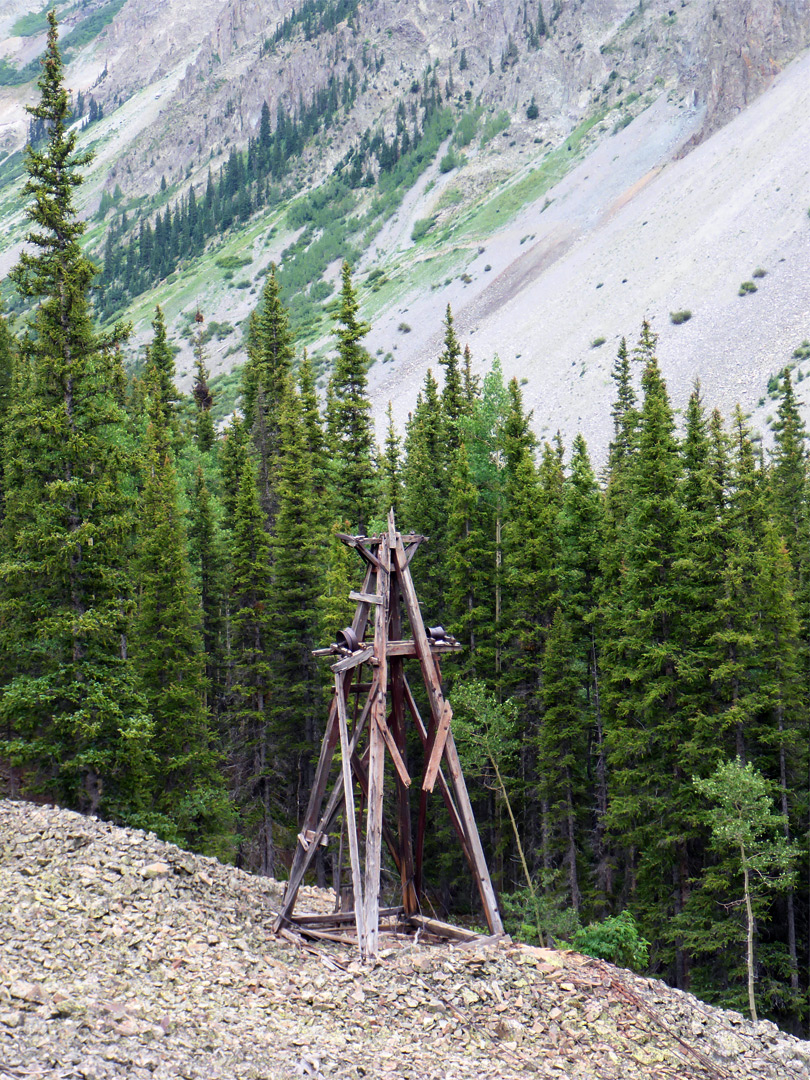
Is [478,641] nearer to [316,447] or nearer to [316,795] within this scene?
[316,447]

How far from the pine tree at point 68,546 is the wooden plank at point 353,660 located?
7830 mm

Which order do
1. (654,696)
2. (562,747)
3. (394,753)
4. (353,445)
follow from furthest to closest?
(353,445)
(562,747)
(654,696)
(394,753)

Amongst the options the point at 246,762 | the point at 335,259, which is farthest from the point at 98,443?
the point at 335,259

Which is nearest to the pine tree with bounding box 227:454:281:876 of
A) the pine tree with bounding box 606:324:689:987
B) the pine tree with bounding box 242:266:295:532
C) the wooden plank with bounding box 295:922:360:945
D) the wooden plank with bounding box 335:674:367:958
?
the pine tree with bounding box 606:324:689:987

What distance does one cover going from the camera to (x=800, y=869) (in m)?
26.3

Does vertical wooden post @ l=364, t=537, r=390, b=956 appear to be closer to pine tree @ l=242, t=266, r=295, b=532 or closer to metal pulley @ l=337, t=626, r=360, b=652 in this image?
metal pulley @ l=337, t=626, r=360, b=652

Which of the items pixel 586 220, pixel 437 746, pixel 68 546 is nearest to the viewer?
pixel 437 746

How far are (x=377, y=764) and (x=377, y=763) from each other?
0.02 meters

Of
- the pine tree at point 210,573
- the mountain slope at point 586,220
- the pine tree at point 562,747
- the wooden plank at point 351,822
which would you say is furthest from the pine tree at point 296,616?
the mountain slope at point 586,220

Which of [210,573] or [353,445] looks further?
[210,573]

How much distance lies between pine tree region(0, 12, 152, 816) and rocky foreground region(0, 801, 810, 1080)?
22.0ft

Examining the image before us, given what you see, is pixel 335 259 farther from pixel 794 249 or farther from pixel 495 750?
pixel 495 750

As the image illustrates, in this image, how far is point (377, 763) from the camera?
12.9 m

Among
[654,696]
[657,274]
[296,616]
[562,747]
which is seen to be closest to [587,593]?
[562,747]
